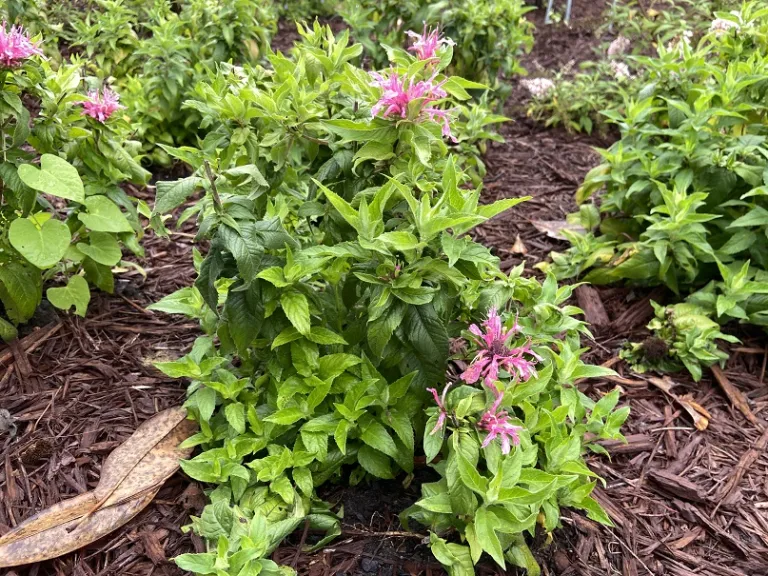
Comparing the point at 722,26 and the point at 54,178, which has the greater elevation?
the point at 722,26

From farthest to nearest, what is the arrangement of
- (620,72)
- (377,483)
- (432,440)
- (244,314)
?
1. (620,72)
2. (377,483)
3. (244,314)
4. (432,440)

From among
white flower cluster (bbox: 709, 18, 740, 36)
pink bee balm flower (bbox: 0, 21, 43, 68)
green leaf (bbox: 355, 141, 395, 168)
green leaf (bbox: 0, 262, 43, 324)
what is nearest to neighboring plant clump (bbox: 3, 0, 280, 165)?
green leaf (bbox: 0, 262, 43, 324)

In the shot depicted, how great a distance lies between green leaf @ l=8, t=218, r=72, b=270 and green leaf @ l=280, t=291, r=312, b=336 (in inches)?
43.7

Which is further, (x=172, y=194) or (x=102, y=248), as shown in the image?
(x=102, y=248)

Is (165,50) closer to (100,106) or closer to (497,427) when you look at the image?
(100,106)

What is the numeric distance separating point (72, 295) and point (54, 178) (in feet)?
2.30

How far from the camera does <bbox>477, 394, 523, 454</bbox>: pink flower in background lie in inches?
72.4

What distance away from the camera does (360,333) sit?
2330 mm

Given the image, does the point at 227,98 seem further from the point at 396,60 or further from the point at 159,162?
the point at 159,162

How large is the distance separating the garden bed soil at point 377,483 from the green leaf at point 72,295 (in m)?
0.16

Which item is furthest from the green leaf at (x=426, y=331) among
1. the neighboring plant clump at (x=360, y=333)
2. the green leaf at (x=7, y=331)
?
the green leaf at (x=7, y=331)

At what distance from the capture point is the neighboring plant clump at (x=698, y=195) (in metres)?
3.20

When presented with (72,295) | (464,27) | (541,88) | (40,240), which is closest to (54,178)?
(40,240)

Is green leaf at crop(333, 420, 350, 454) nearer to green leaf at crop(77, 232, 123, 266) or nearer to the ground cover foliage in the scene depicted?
the ground cover foliage
